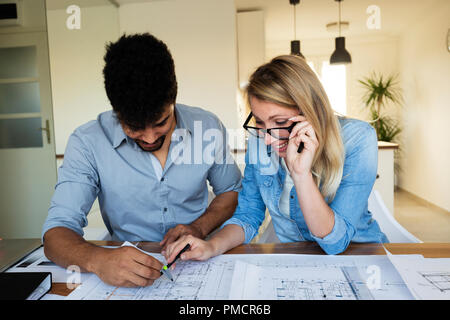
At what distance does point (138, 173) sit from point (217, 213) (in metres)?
0.34

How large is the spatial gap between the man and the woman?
0.58 ft

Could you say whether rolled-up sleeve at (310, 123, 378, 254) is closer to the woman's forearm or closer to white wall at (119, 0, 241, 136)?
the woman's forearm

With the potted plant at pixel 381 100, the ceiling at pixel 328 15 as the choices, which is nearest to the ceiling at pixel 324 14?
the ceiling at pixel 328 15

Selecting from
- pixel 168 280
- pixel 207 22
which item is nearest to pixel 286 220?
pixel 168 280

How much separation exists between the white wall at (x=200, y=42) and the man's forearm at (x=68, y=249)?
3.14 m

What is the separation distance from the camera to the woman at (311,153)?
1.00 meters

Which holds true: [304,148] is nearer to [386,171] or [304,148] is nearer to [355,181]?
[355,181]

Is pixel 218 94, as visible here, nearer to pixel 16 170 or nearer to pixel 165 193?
pixel 16 170

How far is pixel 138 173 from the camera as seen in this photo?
1.33 meters

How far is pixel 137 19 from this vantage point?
4.16 m

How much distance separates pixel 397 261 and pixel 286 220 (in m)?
0.42

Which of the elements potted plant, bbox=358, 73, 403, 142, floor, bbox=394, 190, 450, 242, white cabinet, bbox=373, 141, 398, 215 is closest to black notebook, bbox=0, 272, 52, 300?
white cabinet, bbox=373, 141, 398, 215

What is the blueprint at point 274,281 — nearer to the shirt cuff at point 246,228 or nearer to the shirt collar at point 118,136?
the shirt cuff at point 246,228

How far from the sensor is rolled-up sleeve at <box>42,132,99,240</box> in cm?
113
